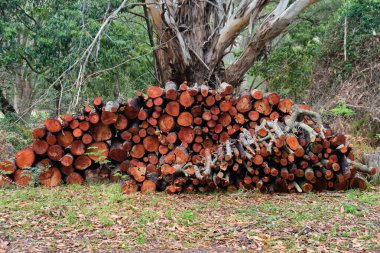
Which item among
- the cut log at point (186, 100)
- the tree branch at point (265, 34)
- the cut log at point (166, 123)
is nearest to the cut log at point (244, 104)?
the cut log at point (186, 100)

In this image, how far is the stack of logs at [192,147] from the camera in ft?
21.4

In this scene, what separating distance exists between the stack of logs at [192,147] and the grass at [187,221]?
337 mm

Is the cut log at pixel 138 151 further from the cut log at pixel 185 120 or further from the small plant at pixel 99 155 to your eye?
the cut log at pixel 185 120

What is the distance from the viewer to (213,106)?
713 cm

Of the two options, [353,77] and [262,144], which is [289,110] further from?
[353,77]

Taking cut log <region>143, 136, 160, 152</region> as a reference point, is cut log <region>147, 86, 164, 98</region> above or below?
above

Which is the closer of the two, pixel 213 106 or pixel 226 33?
pixel 213 106

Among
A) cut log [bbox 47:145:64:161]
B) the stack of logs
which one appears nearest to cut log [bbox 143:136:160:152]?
the stack of logs

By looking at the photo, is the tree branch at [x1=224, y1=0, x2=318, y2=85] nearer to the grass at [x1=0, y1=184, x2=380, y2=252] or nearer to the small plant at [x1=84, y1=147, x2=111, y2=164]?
the small plant at [x1=84, y1=147, x2=111, y2=164]

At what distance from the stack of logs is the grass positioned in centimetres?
34

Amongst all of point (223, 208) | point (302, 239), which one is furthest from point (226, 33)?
point (302, 239)

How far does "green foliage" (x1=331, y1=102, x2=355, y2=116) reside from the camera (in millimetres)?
10148

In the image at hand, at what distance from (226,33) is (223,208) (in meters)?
4.78

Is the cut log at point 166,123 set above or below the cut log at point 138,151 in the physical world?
above
